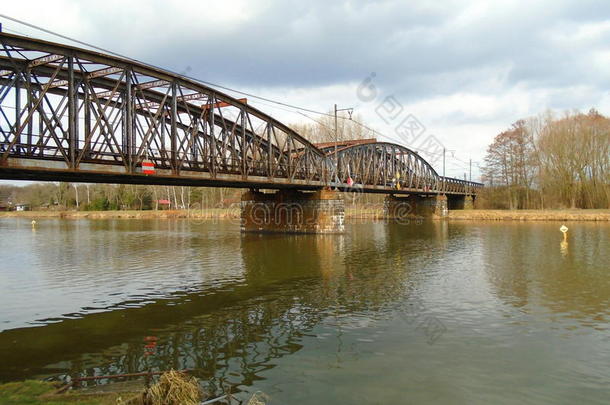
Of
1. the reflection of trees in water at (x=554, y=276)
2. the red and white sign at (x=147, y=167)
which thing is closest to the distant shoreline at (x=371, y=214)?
the reflection of trees in water at (x=554, y=276)

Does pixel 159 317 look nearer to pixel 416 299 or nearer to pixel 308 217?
pixel 416 299

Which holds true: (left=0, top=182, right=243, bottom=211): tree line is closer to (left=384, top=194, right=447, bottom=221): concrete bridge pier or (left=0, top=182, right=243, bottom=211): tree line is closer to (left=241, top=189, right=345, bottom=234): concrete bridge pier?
(left=384, top=194, right=447, bottom=221): concrete bridge pier

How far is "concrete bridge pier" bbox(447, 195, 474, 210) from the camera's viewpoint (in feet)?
349

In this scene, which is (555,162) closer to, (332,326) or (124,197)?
(332,326)

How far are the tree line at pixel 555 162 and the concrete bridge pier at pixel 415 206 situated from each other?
46.3ft

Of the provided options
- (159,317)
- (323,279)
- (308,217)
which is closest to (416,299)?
(323,279)

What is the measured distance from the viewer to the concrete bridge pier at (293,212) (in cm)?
4728

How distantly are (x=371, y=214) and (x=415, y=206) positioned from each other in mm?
9639

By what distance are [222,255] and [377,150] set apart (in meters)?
45.3

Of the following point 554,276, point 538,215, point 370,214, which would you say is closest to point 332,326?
point 554,276

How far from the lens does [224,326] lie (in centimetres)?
1377

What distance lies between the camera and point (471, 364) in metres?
10.4

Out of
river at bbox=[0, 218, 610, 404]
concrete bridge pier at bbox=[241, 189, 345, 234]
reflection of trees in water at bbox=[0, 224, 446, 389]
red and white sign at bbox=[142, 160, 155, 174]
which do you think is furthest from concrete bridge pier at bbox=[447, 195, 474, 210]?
red and white sign at bbox=[142, 160, 155, 174]

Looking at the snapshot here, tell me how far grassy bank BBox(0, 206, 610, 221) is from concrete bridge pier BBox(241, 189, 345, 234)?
1644 inches
